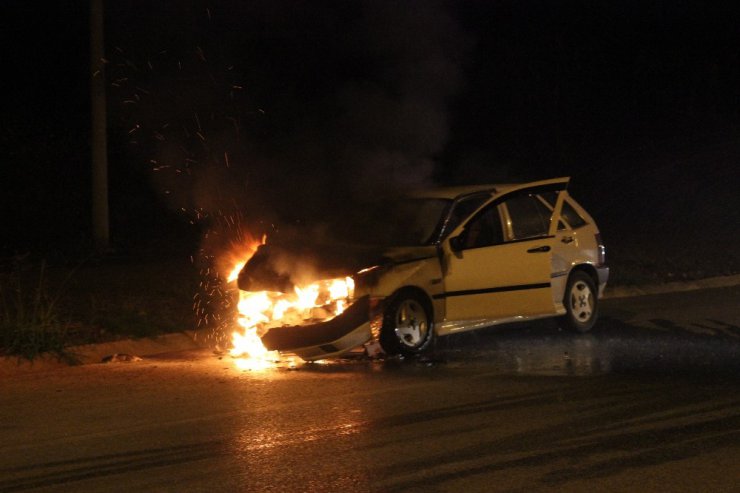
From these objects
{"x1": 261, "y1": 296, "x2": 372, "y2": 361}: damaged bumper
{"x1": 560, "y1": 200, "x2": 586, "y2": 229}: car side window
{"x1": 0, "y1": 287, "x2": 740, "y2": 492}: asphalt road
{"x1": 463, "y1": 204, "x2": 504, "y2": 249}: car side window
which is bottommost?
{"x1": 0, "y1": 287, "x2": 740, "y2": 492}: asphalt road

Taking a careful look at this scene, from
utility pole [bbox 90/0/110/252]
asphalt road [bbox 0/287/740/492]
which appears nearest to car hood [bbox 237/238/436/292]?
asphalt road [bbox 0/287/740/492]

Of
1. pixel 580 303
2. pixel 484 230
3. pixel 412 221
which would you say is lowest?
pixel 580 303

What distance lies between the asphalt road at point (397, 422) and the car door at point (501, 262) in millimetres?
449

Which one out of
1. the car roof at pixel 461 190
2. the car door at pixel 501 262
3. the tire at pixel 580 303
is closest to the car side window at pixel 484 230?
the car door at pixel 501 262

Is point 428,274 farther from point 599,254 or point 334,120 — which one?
point 334,120

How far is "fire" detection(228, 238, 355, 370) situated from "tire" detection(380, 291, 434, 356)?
485 mm

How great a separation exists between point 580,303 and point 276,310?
12.1ft

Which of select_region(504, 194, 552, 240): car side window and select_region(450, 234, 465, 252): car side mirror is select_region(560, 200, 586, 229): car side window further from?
select_region(450, 234, 465, 252): car side mirror

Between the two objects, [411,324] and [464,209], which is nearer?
[411,324]

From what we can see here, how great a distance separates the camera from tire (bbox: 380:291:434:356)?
1133 cm

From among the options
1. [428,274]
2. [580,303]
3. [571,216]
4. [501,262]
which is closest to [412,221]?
[428,274]

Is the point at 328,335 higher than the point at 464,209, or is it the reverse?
the point at 464,209

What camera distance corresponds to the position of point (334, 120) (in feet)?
60.8

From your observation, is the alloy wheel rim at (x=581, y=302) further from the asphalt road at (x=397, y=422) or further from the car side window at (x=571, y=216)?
the asphalt road at (x=397, y=422)
